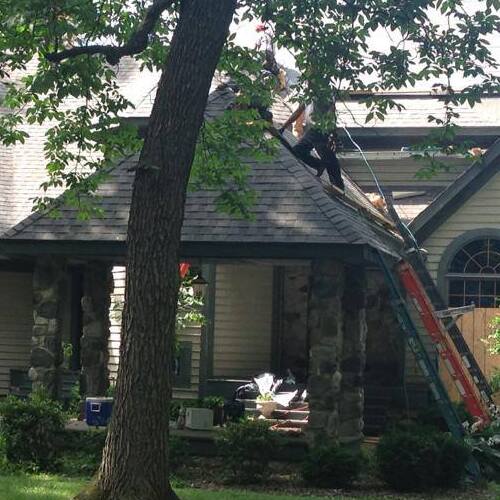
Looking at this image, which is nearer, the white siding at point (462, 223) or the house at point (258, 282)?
the house at point (258, 282)

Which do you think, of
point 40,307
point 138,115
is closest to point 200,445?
point 40,307

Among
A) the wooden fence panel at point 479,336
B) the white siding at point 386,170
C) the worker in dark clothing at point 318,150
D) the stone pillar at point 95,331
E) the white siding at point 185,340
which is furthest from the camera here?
the white siding at point 386,170

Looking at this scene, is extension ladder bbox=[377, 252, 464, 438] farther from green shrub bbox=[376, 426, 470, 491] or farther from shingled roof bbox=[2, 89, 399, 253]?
green shrub bbox=[376, 426, 470, 491]

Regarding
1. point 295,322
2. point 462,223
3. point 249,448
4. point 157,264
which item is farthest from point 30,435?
point 462,223

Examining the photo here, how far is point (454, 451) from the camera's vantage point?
40.4ft

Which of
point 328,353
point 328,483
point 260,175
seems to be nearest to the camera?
point 328,483

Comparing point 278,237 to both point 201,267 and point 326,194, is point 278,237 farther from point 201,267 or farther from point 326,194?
point 201,267

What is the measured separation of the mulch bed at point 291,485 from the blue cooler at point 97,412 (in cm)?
139

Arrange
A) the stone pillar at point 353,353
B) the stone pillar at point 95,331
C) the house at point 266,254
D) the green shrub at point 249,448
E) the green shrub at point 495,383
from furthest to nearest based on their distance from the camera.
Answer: the green shrub at point 495,383 → the stone pillar at point 95,331 → the stone pillar at point 353,353 → the house at point 266,254 → the green shrub at point 249,448

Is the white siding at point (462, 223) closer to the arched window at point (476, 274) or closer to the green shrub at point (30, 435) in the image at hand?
the arched window at point (476, 274)

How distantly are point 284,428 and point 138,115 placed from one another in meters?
7.94

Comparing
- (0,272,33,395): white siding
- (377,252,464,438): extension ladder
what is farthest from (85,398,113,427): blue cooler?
(0,272,33,395): white siding

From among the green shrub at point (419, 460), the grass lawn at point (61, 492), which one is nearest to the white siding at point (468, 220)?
the green shrub at point (419, 460)

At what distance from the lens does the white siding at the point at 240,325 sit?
19.1 meters
